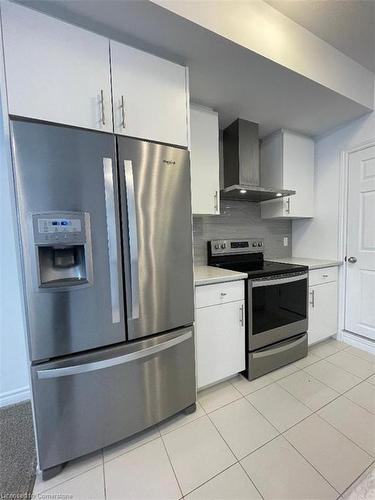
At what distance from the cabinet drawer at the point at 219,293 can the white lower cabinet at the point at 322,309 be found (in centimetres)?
95

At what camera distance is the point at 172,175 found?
1323 millimetres

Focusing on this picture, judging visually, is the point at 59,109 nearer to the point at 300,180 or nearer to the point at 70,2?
the point at 70,2

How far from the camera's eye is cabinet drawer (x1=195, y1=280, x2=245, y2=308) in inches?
62.7

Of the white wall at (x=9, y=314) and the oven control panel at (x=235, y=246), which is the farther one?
the oven control panel at (x=235, y=246)

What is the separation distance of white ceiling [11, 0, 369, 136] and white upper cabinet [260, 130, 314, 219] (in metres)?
0.16

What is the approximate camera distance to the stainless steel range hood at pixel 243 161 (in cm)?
207

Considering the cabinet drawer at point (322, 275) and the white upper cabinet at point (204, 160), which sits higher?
the white upper cabinet at point (204, 160)

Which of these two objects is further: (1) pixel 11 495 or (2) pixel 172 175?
(2) pixel 172 175

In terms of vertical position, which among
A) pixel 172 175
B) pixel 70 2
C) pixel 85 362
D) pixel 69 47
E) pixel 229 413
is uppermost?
pixel 70 2

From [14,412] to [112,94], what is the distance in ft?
7.24

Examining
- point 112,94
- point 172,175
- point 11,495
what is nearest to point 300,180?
point 172,175

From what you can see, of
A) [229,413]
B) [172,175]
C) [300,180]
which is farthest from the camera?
[300,180]

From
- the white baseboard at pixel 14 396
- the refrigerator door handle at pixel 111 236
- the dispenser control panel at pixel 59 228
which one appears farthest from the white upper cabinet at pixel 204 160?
the white baseboard at pixel 14 396

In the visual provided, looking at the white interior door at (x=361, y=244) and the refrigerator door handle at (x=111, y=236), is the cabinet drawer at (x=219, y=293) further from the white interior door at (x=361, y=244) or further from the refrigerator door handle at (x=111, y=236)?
the white interior door at (x=361, y=244)
